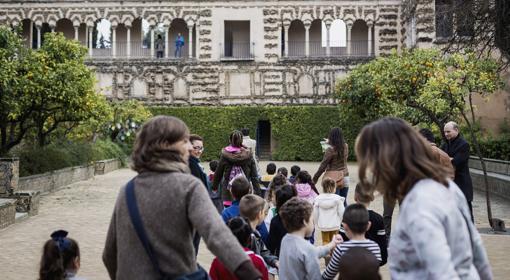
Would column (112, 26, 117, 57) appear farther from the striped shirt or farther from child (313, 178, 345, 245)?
the striped shirt

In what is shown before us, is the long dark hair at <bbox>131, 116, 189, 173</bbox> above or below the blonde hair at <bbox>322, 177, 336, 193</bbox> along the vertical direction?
above

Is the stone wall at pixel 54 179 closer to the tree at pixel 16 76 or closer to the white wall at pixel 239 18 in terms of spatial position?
the tree at pixel 16 76

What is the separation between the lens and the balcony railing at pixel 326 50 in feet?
128

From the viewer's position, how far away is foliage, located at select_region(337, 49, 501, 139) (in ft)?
62.4

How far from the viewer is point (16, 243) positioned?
1136 cm

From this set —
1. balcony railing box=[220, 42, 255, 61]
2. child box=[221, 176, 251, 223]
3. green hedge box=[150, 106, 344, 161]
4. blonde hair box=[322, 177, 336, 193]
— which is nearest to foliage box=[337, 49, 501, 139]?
blonde hair box=[322, 177, 336, 193]

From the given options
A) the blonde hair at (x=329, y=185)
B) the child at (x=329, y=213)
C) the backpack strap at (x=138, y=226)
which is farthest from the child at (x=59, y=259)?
the blonde hair at (x=329, y=185)

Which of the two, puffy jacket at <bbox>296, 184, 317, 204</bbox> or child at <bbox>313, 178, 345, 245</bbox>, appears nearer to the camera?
child at <bbox>313, 178, 345, 245</bbox>

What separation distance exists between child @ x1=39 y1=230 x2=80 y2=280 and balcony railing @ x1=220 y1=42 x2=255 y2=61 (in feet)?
116

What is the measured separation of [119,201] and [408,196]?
166 cm

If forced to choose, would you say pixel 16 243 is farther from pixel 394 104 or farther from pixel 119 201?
pixel 394 104

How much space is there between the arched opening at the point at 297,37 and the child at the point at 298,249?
35.5 meters

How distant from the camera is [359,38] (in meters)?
40.0

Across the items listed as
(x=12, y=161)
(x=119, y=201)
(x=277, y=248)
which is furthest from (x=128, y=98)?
(x=119, y=201)
